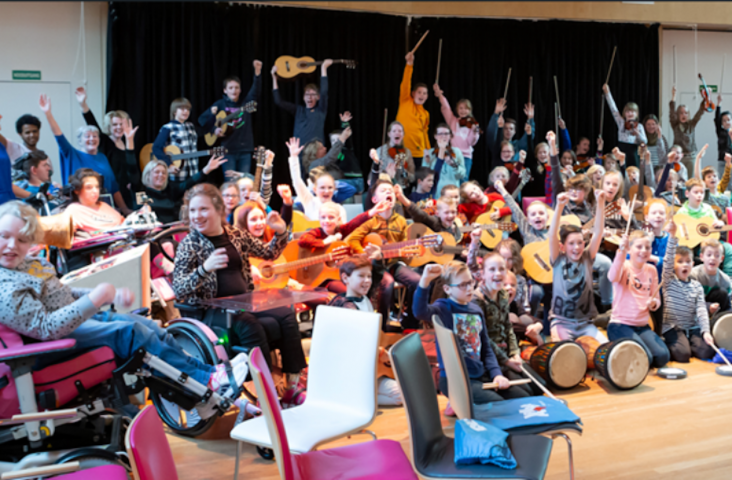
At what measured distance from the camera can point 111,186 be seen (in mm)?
5324

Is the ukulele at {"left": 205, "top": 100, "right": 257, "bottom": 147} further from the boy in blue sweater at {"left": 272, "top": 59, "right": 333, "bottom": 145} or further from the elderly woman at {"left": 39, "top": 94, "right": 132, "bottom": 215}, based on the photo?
the elderly woman at {"left": 39, "top": 94, "right": 132, "bottom": 215}

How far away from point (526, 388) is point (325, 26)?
528cm

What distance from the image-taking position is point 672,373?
4082mm

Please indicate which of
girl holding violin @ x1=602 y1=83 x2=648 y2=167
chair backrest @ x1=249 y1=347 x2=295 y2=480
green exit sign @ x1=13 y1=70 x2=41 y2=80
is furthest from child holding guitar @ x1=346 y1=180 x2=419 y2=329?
girl holding violin @ x1=602 y1=83 x2=648 y2=167

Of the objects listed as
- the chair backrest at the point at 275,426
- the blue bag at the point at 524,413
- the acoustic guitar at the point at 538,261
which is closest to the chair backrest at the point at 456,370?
the blue bag at the point at 524,413

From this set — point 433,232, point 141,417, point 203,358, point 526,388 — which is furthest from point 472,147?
point 141,417

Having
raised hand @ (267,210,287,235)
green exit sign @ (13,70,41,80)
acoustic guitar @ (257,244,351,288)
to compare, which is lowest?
acoustic guitar @ (257,244,351,288)

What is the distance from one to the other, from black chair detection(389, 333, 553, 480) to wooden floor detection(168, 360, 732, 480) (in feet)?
2.40

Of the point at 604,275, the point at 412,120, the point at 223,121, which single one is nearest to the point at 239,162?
the point at 223,121

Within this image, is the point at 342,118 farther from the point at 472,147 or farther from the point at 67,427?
the point at 67,427

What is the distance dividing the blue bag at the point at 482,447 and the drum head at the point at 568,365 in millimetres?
1754

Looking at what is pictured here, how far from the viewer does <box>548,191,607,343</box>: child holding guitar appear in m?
4.16

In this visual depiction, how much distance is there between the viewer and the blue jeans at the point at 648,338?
416cm

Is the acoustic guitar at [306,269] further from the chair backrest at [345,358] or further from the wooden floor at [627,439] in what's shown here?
the chair backrest at [345,358]
